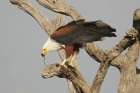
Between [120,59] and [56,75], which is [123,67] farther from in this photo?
[56,75]

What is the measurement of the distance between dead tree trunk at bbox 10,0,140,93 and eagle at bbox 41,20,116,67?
419mm

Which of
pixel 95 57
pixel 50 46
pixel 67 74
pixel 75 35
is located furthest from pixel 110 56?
pixel 50 46

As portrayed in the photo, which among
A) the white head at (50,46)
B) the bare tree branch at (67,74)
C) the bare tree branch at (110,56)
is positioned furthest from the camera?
the white head at (50,46)

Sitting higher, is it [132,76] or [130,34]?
[130,34]

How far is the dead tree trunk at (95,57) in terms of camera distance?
→ 1040 cm

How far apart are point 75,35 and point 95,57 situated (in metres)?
0.91

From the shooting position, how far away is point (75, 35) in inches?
453

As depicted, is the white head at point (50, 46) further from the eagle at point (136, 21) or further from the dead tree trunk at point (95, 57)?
the eagle at point (136, 21)

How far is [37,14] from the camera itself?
13930mm

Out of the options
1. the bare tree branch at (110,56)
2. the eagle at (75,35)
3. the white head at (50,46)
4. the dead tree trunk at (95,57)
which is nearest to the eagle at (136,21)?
the dead tree trunk at (95,57)

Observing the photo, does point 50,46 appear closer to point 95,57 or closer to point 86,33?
point 86,33

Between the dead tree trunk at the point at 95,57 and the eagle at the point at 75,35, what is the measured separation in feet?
1.37

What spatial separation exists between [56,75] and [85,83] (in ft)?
3.01

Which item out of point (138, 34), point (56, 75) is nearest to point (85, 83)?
point (56, 75)
